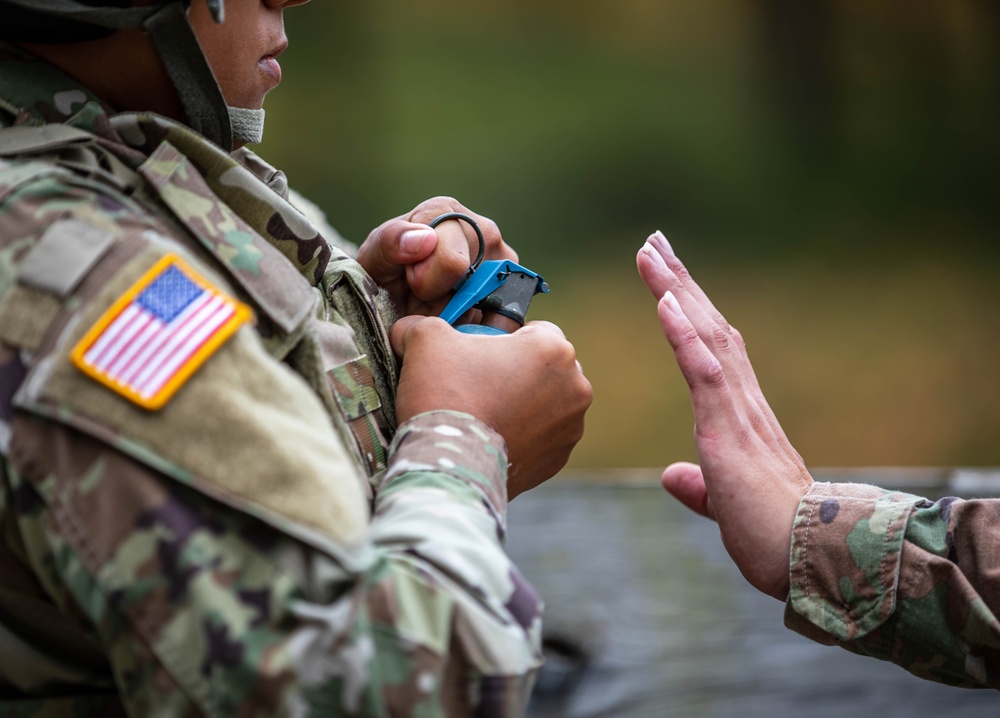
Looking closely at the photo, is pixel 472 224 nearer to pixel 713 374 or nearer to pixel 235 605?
pixel 713 374

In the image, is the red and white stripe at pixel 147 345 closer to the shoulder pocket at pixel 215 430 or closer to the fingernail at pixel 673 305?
the shoulder pocket at pixel 215 430

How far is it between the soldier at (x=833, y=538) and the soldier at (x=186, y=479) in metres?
0.45

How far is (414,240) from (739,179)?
2.89 meters

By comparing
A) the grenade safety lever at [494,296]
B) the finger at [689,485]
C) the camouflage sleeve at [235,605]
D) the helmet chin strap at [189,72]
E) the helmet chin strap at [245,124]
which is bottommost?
the finger at [689,485]

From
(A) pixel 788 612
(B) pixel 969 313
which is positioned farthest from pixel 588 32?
(A) pixel 788 612

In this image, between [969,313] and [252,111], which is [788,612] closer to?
[252,111]

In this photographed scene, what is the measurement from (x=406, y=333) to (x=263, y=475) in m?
0.37

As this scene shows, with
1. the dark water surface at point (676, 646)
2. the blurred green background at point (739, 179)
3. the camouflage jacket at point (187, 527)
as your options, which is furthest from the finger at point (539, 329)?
the blurred green background at point (739, 179)

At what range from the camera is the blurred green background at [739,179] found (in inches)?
140

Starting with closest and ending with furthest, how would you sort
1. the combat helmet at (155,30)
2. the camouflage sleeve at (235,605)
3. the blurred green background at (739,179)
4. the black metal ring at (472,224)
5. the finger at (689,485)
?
the camouflage sleeve at (235,605)
the combat helmet at (155,30)
the black metal ring at (472,224)
the finger at (689,485)
the blurred green background at (739,179)

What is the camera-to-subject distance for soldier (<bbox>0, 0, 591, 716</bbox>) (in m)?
0.64

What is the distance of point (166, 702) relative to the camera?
64 cm

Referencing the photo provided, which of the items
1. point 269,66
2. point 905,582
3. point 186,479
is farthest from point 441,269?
point 905,582

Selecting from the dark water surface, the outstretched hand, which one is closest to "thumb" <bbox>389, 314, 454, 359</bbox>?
the outstretched hand
